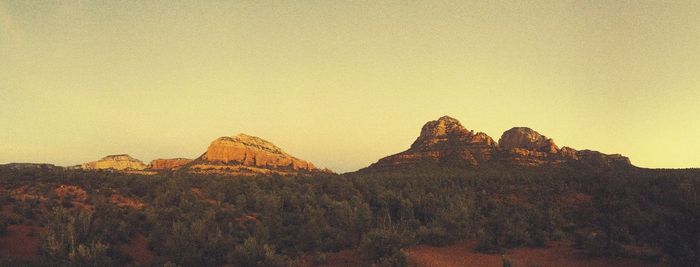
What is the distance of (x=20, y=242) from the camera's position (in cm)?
1427

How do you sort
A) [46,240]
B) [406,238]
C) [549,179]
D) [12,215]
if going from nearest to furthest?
[46,240]
[406,238]
[12,215]
[549,179]

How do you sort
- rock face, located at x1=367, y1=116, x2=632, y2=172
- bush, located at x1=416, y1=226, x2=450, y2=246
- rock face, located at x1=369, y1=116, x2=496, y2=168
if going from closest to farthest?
bush, located at x1=416, y1=226, x2=450, y2=246 → rock face, located at x1=367, y1=116, x2=632, y2=172 → rock face, located at x1=369, y1=116, x2=496, y2=168

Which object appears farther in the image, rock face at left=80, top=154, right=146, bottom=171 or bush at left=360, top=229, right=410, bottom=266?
rock face at left=80, top=154, right=146, bottom=171

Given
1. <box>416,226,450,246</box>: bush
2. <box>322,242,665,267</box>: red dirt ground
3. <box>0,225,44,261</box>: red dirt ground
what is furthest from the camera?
<box>416,226,450,246</box>: bush

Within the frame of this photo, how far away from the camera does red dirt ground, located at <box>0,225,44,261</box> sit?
42.4 feet

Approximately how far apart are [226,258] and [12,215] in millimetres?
13265

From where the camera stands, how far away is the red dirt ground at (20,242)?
12931 mm

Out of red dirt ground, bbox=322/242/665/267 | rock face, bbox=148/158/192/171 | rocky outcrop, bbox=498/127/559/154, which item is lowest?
red dirt ground, bbox=322/242/665/267

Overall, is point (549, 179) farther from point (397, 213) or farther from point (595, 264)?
point (595, 264)

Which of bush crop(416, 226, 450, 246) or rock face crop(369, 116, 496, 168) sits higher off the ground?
rock face crop(369, 116, 496, 168)

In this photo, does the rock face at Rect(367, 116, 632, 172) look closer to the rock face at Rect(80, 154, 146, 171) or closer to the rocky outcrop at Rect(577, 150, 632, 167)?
the rocky outcrop at Rect(577, 150, 632, 167)

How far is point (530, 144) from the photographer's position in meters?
81.5

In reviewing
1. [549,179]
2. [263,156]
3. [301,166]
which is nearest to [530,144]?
[549,179]

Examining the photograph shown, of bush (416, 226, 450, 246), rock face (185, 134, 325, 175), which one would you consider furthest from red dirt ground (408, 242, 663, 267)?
rock face (185, 134, 325, 175)
